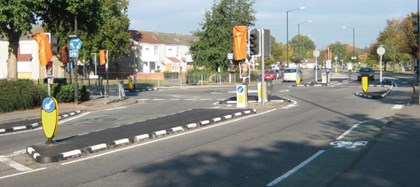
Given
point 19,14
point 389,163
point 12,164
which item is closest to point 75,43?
point 19,14

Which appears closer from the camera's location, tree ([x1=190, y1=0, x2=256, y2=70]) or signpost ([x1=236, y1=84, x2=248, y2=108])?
signpost ([x1=236, y1=84, x2=248, y2=108])

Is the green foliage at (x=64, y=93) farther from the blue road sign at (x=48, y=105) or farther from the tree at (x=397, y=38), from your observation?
the tree at (x=397, y=38)

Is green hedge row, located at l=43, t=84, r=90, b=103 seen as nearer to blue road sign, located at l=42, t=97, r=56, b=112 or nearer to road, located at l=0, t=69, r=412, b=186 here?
road, located at l=0, t=69, r=412, b=186

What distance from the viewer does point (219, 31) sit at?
53156 millimetres

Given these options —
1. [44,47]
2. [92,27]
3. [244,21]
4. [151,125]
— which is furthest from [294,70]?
[151,125]

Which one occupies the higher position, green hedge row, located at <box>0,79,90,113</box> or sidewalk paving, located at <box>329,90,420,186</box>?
green hedge row, located at <box>0,79,90,113</box>

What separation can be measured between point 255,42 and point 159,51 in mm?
58207

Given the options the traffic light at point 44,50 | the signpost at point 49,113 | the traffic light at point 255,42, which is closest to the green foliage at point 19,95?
the traffic light at point 44,50

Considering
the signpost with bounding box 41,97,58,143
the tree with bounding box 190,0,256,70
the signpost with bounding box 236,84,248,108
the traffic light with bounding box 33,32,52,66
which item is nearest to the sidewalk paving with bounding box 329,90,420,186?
the signpost with bounding box 41,97,58,143

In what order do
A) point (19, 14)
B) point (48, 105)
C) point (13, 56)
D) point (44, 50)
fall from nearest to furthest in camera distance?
point (48, 105) → point (19, 14) → point (44, 50) → point (13, 56)

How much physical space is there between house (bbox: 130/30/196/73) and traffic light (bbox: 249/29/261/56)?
170ft

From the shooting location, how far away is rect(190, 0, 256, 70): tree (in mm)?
53188

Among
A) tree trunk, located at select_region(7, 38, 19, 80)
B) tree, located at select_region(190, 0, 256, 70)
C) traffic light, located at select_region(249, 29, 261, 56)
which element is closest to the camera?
traffic light, located at select_region(249, 29, 261, 56)

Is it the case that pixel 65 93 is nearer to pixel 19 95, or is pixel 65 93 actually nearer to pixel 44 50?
pixel 44 50
